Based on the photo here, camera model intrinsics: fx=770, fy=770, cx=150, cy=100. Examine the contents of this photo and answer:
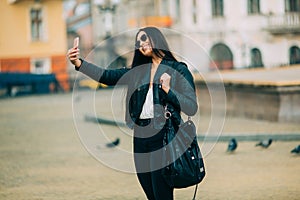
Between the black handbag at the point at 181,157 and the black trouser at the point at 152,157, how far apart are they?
0.10 metres

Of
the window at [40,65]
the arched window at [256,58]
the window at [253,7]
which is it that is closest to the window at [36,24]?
the window at [40,65]

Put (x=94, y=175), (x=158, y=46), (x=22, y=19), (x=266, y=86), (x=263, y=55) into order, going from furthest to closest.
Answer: (x=263, y=55) → (x=22, y=19) → (x=266, y=86) → (x=94, y=175) → (x=158, y=46)

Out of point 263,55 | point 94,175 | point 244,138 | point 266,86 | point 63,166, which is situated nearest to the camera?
point 94,175

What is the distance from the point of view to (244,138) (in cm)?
1395

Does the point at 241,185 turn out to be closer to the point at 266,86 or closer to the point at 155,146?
the point at 155,146

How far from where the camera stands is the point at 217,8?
153 ft

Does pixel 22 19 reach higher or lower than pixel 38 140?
higher

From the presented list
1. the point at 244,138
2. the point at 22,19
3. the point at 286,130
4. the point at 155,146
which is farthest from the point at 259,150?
the point at 22,19

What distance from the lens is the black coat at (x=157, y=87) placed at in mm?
5566

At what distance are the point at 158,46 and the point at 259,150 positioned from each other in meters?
7.09

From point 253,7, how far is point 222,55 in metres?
3.65

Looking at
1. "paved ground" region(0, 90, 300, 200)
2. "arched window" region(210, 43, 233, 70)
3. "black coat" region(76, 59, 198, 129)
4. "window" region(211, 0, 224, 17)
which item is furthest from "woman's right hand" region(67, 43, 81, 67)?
"window" region(211, 0, 224, 17)

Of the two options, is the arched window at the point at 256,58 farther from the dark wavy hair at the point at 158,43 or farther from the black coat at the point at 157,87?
the dark wavy hair at the point at 158,43

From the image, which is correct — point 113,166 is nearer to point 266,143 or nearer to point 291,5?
point 266,143
